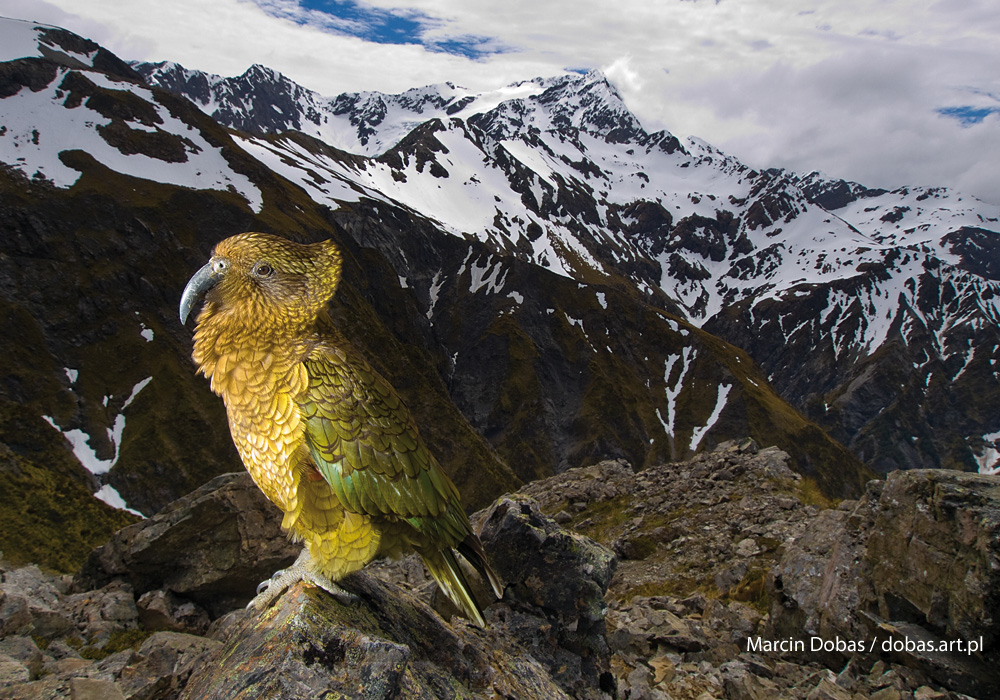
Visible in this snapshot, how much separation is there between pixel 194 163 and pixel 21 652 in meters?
138

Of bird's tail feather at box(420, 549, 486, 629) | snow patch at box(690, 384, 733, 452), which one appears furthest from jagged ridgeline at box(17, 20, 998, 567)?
bird's tail feather at box(420, 549, 486, 629)

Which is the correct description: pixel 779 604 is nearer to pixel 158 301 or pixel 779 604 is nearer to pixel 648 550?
pixel 648 550

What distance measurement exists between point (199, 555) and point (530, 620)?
1000 cm

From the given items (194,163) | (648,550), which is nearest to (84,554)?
(648,550)

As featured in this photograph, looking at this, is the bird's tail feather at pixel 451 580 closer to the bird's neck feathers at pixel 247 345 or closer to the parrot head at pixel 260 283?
the bird's neck feathers at pixel 247 345

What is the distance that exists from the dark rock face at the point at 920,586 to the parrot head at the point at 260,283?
1140 centimetres

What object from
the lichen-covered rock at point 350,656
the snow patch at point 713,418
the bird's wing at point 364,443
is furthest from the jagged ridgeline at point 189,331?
the bird's wing at point 364,443

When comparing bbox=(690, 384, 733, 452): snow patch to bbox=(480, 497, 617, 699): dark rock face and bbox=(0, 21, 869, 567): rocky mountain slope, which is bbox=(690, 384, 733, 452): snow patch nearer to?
bbox=(0, 21, 869, 567): rocky mountain slope

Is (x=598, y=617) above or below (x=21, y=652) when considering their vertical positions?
above

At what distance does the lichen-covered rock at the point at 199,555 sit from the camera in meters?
13.7

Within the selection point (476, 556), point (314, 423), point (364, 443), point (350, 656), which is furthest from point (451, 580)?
point (314, 423)

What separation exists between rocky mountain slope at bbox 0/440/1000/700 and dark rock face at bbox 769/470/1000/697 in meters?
0.03

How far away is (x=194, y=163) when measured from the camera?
399 feet

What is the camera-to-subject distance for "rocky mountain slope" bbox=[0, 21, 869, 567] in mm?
79750
